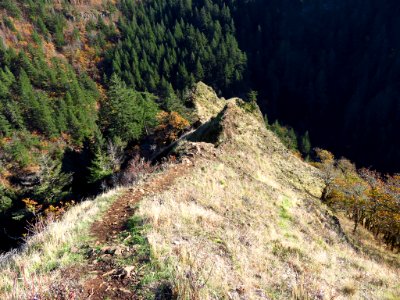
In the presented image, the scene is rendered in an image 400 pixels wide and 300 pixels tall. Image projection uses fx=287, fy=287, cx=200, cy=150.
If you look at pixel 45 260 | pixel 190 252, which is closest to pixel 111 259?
pixel 45 260

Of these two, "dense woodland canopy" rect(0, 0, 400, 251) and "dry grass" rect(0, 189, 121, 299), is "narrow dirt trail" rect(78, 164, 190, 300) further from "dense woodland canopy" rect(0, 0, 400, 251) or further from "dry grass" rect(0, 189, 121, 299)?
"dense woodland canopy" rect(0, 0, 400, 251)

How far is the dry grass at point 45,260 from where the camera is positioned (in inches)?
180

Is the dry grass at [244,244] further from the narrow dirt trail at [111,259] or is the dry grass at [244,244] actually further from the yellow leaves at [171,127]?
the yellow leaves at [171,127]

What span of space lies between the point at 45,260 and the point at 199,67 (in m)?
113

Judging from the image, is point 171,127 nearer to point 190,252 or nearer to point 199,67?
point 190,252

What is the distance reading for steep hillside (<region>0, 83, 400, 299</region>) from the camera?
5.14 meters

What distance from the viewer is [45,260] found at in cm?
596

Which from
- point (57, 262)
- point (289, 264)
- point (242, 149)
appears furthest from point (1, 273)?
point (242, 149)

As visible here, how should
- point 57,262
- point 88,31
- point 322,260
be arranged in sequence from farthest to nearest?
point 88,31
point 322,260
point 57,262

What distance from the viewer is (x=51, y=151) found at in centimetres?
6588

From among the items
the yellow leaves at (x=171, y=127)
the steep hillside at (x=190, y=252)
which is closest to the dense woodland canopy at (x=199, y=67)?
the yellow leaves at (x=171, y=127)

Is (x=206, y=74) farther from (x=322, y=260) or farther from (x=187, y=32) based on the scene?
(x=322, y=260)

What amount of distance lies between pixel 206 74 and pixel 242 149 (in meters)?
104

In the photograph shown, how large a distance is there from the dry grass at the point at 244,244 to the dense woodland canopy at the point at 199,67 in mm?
43182
